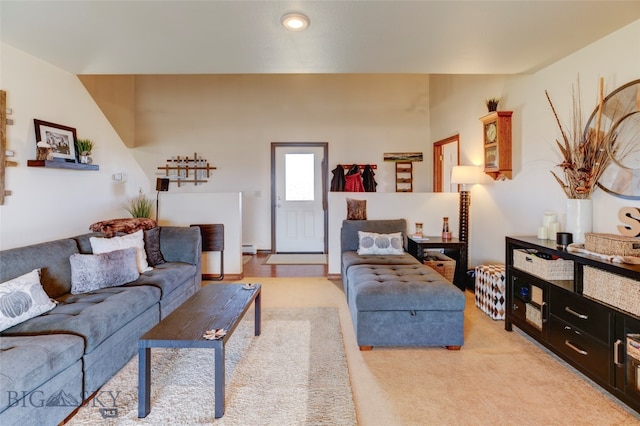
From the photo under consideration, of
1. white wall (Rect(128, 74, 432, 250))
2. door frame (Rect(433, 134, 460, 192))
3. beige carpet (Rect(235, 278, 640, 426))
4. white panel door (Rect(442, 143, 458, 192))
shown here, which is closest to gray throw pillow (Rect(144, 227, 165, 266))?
beige carpet (Rect(235, 278, 640, 426))

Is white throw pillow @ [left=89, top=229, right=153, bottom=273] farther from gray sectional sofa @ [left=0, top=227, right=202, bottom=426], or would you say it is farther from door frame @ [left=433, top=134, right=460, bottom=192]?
door frame @ [left=433, top=134, right=460, bottom=192]

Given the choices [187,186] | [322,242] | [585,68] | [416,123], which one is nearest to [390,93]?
[416,123]

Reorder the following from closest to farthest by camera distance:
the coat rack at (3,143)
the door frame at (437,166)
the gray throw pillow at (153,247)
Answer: the coat rack at (3,143) < the gray throw pillow at (153,247) < the door frame at (437,166)

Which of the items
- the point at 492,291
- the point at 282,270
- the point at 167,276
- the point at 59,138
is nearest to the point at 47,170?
the point at 59,138

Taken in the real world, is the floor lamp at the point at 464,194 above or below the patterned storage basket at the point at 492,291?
above

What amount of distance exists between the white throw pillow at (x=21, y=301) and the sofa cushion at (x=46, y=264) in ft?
0.46

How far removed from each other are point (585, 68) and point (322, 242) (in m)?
4.27

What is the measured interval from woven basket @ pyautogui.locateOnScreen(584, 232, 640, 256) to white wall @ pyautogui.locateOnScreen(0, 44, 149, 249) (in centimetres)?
419

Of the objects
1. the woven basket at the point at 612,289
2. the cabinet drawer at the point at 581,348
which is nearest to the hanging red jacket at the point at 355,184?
the cabinet drawer at the point at 581,348

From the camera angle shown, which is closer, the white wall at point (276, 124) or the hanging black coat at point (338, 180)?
the hanging black coat at point (338, 180)

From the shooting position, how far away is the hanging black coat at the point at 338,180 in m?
5.53

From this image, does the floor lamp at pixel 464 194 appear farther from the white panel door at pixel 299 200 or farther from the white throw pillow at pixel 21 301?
the white throw pillow at pixel 21 301

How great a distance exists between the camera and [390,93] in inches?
224

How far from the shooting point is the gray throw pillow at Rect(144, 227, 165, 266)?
303cm
